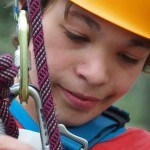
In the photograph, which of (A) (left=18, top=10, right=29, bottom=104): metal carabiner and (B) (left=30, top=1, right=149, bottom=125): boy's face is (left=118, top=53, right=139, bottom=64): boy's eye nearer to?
(B) (left=30, top=1, right=149, bottom=125): boy's face

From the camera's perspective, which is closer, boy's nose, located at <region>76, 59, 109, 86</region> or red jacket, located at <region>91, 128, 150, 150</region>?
boy's nose, located at <region>76, 59, 109, 86</region>

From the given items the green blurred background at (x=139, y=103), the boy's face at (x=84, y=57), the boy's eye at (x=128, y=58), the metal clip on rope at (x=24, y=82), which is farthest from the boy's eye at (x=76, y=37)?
the green blurred background at (x=139, y=103)

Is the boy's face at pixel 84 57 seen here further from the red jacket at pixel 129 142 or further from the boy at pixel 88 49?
the red jacket at pixel 129 142

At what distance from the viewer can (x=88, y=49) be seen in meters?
1.50

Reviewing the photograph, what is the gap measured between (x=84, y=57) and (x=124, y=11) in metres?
0.16

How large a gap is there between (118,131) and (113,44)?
370mm

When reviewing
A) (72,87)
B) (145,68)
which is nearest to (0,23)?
(145,68)

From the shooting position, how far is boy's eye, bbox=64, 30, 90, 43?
1507mm

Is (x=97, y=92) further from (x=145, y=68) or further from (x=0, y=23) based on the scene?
(x=0, y=23)

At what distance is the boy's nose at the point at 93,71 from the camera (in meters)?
1.49

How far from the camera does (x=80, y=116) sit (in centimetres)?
162

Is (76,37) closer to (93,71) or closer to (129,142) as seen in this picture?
(93,71)

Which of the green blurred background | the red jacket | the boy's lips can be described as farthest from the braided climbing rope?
the green blurred background

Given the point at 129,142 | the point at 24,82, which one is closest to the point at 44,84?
the point at 24,82
